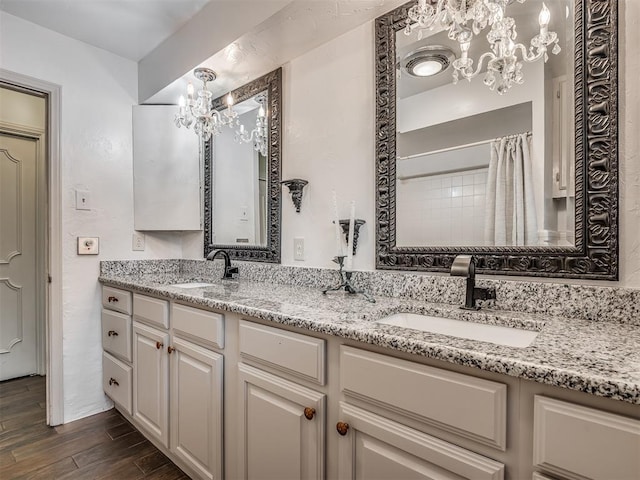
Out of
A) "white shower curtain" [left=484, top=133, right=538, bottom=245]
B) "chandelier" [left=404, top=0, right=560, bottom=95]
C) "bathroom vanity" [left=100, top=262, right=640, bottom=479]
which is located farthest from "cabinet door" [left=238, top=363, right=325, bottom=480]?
"chandelier" [left=404, top=0, right=560, bottom=95]

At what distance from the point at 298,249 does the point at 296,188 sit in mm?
311

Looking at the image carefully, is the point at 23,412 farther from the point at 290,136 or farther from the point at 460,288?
the point at 460,288

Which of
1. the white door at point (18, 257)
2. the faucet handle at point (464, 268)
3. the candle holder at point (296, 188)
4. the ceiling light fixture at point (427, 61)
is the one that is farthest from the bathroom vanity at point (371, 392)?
the white door at point (18, 257)

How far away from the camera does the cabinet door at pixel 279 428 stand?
968mm

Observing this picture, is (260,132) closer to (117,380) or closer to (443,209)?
(443,209)

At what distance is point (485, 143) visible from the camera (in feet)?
3.95

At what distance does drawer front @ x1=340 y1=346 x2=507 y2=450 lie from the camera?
2.19 ft

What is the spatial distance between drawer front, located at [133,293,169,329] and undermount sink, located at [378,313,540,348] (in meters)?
1.04

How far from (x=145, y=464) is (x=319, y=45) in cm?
220

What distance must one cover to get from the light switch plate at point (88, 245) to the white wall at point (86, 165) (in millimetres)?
28

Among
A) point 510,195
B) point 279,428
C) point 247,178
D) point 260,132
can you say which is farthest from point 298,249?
point 510,195

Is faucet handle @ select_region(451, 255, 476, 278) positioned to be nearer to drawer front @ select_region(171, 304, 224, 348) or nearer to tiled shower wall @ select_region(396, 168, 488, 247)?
tiled shower wall @ select_region(396, 168, 488, 247)

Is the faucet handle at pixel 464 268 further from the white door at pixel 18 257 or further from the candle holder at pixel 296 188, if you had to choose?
the white door at pixel 18 257

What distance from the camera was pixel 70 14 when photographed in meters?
1.85
